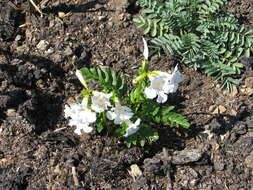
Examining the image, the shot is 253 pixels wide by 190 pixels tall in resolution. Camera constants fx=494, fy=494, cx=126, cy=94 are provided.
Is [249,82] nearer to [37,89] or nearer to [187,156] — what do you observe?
[187,156]

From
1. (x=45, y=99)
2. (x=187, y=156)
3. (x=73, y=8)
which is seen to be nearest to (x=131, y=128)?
(x=187, y=156)

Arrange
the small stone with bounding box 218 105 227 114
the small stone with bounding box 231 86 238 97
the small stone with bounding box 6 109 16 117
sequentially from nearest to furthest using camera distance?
the small stone with bounding box 6 109 16 117 < the small stone with bounding box 218 105 227 114 < the small stone with bounding box 231 86 238 97

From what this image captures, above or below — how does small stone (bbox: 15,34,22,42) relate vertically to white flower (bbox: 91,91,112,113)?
above

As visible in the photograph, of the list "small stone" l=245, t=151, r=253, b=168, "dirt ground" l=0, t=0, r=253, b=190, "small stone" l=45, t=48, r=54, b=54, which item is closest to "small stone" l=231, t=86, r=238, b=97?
"dirt ground" l=0, t=0, r=253, b=190

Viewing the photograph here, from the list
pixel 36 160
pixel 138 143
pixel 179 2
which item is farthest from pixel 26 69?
pixel 179 2

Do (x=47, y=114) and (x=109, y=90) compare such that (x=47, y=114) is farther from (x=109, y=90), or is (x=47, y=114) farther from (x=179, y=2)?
(x=179, y=2)

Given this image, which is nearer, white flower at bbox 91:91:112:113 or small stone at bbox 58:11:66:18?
white flower at bbox 91:91:112:113

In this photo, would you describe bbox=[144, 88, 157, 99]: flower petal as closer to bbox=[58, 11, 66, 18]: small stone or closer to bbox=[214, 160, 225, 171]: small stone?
bbox=[214, 160, 225, 171]: small stone
